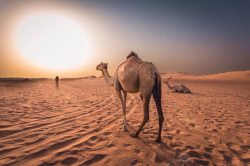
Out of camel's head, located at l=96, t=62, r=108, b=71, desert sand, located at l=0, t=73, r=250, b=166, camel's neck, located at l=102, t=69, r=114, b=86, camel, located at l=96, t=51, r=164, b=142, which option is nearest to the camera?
desert sand, located at l=0, t=73, r=250, b=166

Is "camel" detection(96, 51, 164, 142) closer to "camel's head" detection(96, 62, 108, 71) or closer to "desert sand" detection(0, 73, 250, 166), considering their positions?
"desert sand" detection(0, 73, 250, 166)

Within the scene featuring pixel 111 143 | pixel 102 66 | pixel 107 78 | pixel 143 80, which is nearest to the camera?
pixel 111 143

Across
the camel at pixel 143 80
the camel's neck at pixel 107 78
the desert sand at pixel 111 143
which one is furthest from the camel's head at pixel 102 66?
the desert sand at pixel 111 143

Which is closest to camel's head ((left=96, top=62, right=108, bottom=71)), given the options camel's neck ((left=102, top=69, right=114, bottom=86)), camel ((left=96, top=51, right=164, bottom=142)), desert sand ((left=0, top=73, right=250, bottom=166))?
camel's neck ((left=102, top=69, right=114, bottom=86))

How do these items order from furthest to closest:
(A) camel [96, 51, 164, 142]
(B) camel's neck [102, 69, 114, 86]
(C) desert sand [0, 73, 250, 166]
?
1. (B) camel's neck [102, 69, 114, 86]
2. (A) camel [96, 51, 164, 142]
3. (C) desert sand [0, 73, 250, 166]

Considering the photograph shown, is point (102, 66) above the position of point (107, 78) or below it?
above

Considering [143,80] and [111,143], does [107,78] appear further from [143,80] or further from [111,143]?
[111,143]

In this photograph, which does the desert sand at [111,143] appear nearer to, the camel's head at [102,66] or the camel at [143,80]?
the camel at [143,80]

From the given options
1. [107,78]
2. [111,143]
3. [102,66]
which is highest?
[102,66]

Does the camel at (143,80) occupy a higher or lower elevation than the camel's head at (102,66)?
lower

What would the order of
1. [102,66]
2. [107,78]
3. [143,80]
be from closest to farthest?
[143,80], [107,78], [102,66]

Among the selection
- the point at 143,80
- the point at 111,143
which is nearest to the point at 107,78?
the point at 143,80

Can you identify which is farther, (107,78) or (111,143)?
(107,78)

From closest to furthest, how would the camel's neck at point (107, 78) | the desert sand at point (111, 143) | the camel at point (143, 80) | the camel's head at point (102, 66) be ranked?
the desert sand at point (111, 143)
the camel at point (143, 80)
the camel's neck at point (107, 78)
the camel's head at point (102, 66)
